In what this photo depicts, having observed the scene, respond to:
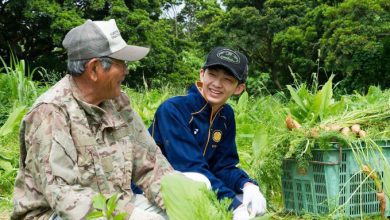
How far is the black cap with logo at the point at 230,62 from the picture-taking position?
105 inches

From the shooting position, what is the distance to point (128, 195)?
7.23 ft

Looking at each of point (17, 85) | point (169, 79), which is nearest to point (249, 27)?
point (169, 79)

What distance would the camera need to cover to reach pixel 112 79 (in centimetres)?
208

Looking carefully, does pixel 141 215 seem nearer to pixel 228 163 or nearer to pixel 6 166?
pixel 228 163

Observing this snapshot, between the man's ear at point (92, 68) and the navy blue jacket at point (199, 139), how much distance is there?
0.67m

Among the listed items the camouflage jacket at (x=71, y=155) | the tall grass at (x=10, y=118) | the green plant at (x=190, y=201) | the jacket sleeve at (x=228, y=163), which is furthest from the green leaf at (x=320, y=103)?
the tall grass at (x=10, y=118)

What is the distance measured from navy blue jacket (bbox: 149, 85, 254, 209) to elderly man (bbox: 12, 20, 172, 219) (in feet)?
1.16

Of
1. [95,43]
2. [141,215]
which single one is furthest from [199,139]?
[95,43]

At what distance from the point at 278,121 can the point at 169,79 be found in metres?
15.8

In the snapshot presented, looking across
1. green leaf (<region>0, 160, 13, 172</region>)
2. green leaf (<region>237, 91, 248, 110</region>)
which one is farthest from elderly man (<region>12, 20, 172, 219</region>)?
green leaf (<region>237, 91, 248, 110</region>)

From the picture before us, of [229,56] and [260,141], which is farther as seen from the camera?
[260,141]

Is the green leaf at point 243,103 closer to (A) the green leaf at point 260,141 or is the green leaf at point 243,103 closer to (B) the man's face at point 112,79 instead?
(A) the green leaf at point 260,141

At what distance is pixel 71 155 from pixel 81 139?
0.09 metres

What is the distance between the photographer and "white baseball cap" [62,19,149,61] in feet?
6.68
